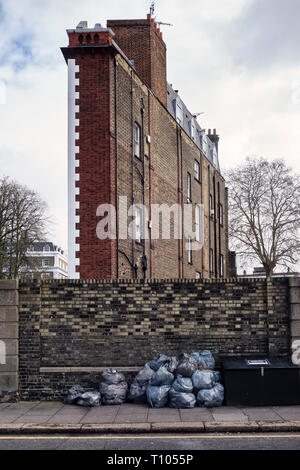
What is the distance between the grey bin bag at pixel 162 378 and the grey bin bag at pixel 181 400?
10.3 inches

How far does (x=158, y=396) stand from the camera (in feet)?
33.3

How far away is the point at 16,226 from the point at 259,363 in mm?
29676

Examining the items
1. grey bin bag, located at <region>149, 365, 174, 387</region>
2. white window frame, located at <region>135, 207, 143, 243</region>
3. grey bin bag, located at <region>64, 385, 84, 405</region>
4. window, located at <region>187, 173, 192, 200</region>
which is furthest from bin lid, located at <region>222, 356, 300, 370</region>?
window, located at <region>187, 173, 192, 200</region>

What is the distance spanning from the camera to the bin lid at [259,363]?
1040 cm

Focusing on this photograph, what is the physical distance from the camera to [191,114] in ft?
114

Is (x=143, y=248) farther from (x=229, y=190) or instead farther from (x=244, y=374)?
(x=229, y=190)

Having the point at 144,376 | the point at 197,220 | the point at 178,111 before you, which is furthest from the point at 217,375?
the point at 197,220

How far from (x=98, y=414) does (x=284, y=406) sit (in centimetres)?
348

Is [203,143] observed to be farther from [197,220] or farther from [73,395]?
[73,395]

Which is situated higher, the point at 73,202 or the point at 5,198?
the point at 5,198

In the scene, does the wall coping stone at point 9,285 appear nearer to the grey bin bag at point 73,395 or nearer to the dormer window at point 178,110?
the grey bin bag at point 73,395

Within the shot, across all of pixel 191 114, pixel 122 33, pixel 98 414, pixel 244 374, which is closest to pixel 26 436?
pixel 98 414

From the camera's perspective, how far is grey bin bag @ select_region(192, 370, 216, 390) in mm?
10344
